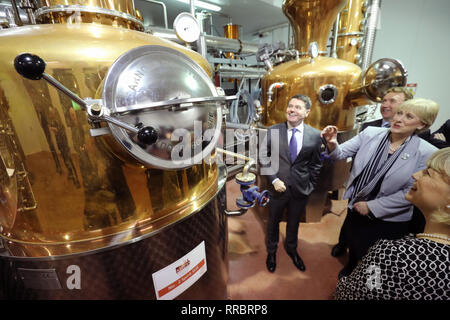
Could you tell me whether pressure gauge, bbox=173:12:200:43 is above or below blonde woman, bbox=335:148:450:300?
above

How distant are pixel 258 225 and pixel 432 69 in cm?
499

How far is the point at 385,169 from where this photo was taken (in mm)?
1422

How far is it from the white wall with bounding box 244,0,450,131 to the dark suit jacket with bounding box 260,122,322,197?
4.57 meters

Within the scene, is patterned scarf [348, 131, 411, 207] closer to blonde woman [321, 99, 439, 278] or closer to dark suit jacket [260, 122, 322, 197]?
blonde woman [321, 99, 439, 278]

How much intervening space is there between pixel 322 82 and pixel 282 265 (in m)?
2.01

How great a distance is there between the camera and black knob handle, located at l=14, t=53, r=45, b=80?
0.45 meters

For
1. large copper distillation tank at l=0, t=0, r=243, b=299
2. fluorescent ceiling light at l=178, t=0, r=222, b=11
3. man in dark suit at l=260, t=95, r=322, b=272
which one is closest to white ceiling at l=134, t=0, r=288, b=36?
fluorescent ceiling light at l=178, t=0, r=222, b=11

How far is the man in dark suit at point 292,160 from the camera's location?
1.72m

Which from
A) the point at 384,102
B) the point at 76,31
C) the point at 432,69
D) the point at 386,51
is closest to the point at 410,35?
the point at 386,51

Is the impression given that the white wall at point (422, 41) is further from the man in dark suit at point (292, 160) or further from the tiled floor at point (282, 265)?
the man in dark suit at point (292, 160)

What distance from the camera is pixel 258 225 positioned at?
2.71 meters

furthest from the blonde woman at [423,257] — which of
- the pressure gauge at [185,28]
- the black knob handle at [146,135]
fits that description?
the pressure gauge at [185,28]
